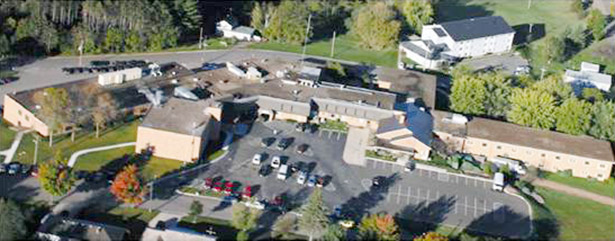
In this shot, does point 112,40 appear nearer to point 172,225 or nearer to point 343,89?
point 343,89

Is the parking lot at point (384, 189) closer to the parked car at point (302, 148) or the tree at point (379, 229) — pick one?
the parked car at point (302, 148)

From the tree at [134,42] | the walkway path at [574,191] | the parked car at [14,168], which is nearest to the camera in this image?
the parked car at [14,168]

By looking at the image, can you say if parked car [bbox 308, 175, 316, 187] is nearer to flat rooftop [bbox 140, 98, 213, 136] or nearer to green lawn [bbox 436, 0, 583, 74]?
flat rooftop [bbox 140, 98, 213, 136]

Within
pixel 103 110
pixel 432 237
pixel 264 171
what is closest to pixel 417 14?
pixel 264 171

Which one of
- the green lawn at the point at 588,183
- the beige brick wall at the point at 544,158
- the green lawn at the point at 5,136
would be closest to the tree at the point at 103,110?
the green lawn at the point at 5,136

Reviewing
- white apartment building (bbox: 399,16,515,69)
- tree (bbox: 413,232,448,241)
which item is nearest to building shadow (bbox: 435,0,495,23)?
Answer: white apartment building (bbox: 399,16,515,69)

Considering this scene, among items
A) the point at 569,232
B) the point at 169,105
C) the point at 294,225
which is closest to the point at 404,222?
the point at 294,225
